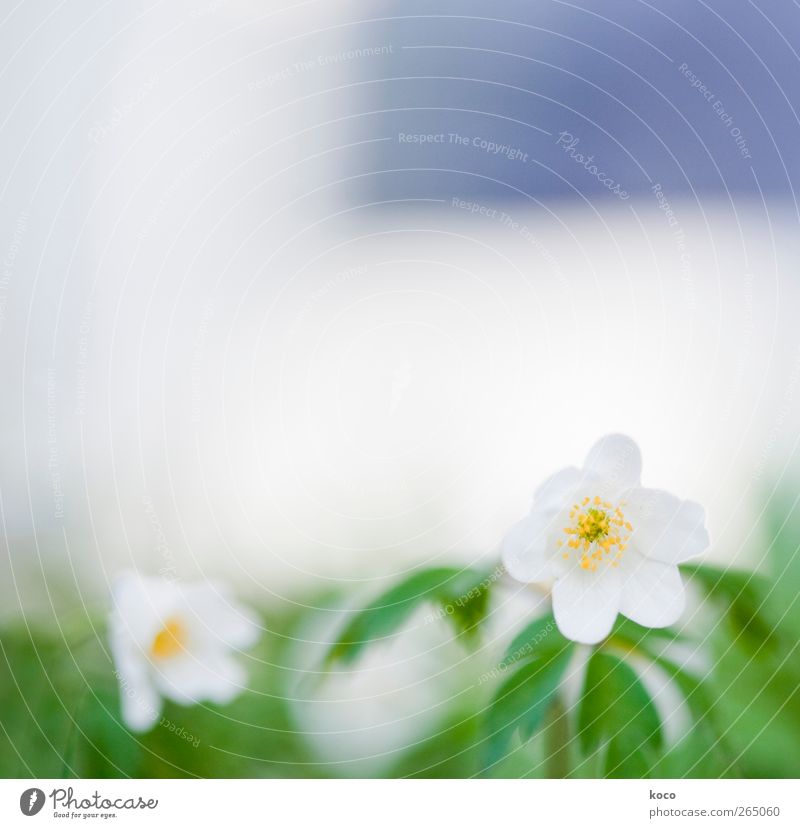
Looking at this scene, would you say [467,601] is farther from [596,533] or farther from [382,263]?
[382,263]

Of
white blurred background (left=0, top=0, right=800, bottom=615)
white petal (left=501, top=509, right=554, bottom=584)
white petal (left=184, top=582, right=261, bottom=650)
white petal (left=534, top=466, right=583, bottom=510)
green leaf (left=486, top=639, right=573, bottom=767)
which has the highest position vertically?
white blurred background (left=0, top=0, right=800, bottom=615)

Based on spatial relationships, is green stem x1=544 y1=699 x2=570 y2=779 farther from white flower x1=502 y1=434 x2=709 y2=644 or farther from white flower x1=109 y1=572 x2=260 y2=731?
white flower x1=109 y1=572 x2=260 y2=731

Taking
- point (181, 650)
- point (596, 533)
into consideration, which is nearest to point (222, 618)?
point (181, 650)

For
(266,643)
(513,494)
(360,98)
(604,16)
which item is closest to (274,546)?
(266,643)

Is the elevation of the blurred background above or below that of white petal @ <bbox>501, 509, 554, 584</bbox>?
above

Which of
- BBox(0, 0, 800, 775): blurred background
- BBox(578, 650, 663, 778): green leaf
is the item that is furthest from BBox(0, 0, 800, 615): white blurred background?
BBox(578, 650, 663, 778): green leaf

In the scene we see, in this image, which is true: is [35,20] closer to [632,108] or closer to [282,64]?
[282,64]
